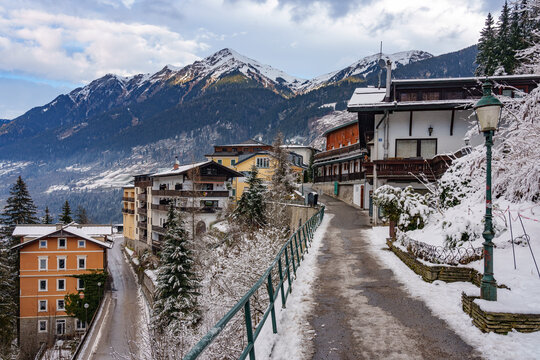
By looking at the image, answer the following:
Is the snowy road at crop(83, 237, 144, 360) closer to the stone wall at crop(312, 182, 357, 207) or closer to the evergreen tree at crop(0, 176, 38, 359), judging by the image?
the evergreen tree at crop(0, 176, 38, 359)

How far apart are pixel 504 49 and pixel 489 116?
4564cm

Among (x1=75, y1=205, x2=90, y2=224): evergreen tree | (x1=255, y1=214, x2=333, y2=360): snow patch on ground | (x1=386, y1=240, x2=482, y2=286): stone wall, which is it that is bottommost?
(x1=75, y1=205, x2=90, y2=224): evergreen tree

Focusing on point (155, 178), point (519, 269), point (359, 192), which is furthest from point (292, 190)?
point (519, 269)

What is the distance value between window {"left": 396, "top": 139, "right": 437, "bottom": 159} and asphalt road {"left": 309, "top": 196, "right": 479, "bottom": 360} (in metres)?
14.3

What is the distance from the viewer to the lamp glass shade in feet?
21.8

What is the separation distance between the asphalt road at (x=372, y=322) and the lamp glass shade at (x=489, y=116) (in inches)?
154

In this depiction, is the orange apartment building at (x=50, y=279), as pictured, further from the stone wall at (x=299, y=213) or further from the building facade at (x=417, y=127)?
the building facade at (x=417, y=127)

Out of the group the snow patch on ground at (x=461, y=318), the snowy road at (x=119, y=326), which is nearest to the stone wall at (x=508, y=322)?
the snow patch on ground at (x=461, y=318)

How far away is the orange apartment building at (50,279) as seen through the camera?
38094 mm

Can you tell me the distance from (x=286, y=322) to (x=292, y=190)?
36.9 meters

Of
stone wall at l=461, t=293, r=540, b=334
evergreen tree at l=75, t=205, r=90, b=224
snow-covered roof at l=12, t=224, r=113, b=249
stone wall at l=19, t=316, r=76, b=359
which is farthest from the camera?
evergreen tree at l=75, t=205, r=90, b=224

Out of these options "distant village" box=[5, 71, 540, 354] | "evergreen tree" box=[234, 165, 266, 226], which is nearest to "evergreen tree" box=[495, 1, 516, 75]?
"distant village" box=[5, 71, 540, 354]

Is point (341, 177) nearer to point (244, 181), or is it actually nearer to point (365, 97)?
point (244, 181)

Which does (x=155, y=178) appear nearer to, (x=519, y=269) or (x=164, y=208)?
(x=164, y=208)
